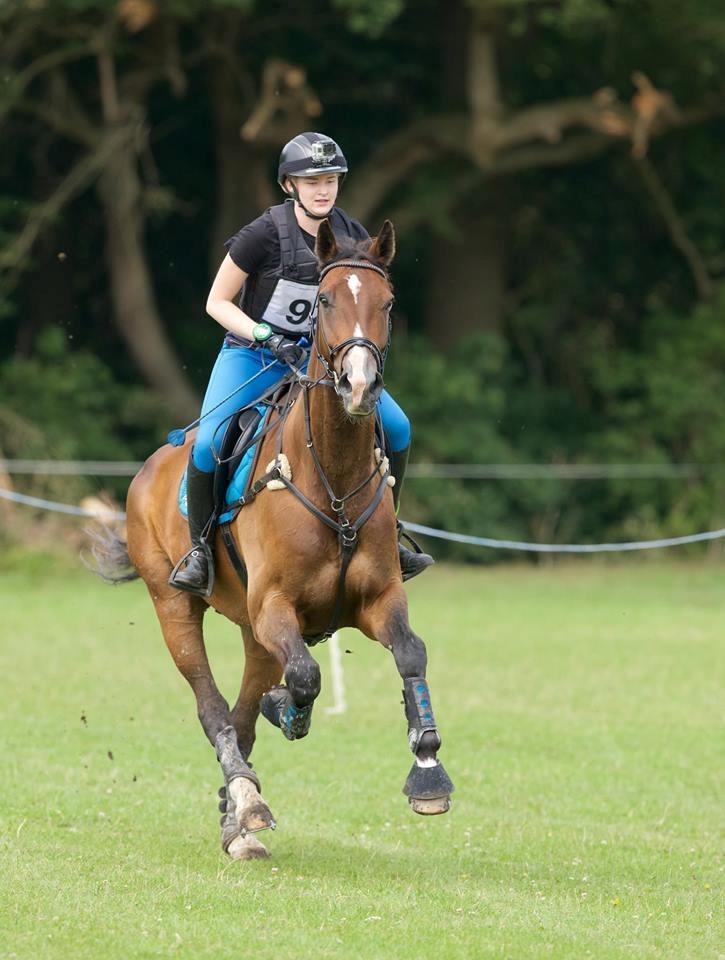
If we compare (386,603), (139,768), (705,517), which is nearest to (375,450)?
(386,603)

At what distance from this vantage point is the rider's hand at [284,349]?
25.6 feet

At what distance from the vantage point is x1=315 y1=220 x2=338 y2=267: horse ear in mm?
7238

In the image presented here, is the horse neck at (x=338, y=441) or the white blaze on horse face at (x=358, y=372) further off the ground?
the white blaze on horse face at (x=358, y=372)

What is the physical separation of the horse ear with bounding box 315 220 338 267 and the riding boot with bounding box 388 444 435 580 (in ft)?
4.14

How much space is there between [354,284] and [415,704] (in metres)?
1.88

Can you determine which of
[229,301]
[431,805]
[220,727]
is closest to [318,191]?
[229,301]

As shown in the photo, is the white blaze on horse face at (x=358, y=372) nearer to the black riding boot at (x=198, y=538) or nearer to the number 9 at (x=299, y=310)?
the number 9 at (x=299, y=310)

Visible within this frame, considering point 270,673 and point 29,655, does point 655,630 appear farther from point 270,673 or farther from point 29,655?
point 270,673

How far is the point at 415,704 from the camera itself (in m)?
7.16

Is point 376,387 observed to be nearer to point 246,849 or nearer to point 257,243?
point 257,243

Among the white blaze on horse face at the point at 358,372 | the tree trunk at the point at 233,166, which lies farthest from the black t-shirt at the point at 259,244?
the tree trunk at the point at 233,166

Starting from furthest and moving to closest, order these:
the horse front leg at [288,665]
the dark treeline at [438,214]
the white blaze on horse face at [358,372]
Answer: the dark treeline at [438,214] < the horse front leg at [288,665] < the white blaze on horse face at [358,372]

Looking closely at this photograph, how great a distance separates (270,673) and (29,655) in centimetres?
789

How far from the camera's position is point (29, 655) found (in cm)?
1630
